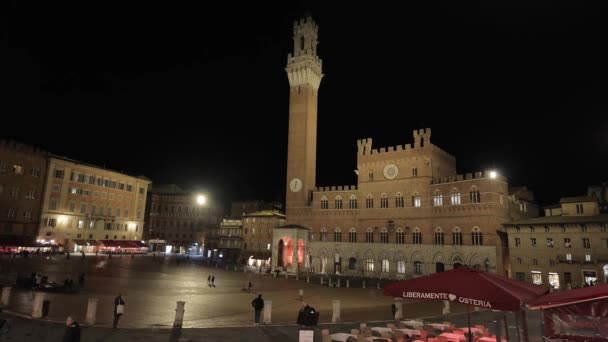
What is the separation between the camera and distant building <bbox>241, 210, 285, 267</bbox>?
73.9m

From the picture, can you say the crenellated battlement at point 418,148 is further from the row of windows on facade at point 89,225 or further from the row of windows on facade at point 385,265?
the row of windows on facade at point 89,225

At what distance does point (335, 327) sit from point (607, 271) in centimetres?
3178

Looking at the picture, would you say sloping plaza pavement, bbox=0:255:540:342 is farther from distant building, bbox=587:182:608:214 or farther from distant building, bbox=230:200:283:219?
distant building, bbox=230:200:283:219

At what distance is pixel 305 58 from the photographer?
63.1 m

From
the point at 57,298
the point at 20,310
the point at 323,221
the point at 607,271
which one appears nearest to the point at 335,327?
the point at 20,310

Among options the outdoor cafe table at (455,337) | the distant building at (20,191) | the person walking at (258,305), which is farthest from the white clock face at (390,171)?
the distant building at (20,191)

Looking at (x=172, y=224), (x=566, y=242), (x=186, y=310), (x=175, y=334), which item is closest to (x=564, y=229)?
(x=566, y=242)

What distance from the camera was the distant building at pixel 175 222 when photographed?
9050 centimetres

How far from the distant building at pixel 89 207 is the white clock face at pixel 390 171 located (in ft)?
155

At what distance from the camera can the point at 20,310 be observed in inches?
731

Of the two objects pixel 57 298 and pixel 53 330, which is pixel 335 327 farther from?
pixel 57 298

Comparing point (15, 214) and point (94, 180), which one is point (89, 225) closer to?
point (94, 180)

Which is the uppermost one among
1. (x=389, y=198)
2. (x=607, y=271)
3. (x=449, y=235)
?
(x=389, y=198)

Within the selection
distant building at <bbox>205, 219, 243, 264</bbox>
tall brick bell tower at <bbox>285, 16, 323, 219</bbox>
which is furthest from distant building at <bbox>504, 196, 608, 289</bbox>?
distant building at <bbox>205, 219, 243, 264</bbox>
